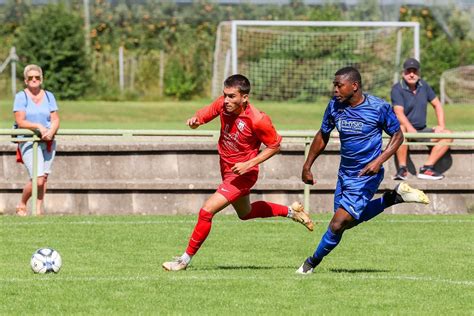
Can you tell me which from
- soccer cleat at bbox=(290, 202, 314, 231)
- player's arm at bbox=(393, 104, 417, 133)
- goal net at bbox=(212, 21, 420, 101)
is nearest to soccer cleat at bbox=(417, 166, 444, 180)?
player's arm at bbox=(393, 104, 417, 133)

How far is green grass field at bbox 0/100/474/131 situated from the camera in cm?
2947

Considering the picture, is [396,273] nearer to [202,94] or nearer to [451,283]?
[451,283]

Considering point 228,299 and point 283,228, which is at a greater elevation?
point 228,299

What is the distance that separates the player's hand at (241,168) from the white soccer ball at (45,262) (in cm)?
177

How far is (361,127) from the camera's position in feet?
36.1

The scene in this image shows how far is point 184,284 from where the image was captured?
10.5m

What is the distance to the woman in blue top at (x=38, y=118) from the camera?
53.1 feet

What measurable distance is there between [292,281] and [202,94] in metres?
29.0

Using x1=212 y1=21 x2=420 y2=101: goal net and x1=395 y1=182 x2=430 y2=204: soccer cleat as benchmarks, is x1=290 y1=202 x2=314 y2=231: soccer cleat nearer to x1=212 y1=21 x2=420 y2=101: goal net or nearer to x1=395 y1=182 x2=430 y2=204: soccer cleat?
x1=395 y1=182 x2=430 y2=204: soccer cleat

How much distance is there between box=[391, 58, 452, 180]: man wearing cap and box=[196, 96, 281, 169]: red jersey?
6.74m

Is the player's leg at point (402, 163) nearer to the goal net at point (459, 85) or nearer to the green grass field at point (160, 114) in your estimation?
the green grass field at point (160, 114)

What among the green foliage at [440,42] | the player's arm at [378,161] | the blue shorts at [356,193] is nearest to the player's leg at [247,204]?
the blue shorts at [356,193]

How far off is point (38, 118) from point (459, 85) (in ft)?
78.8

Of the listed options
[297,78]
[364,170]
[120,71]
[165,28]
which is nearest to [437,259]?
[364,170]
